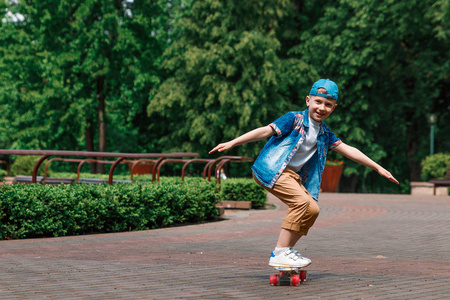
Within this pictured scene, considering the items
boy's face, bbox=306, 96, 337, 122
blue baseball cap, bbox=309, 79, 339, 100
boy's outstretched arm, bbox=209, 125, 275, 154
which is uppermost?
blue baseball cap, bbox=309, 79, 339, 100

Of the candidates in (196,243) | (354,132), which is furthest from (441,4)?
(196,243)

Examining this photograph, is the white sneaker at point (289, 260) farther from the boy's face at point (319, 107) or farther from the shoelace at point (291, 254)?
the boy's face at point (319, 107)

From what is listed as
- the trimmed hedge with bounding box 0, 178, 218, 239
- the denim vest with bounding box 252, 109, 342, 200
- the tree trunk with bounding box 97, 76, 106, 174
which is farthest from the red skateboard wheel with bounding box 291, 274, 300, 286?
the tree trunk with bounding box 97, 76, 106, 174

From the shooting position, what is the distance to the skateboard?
5039 millimetres

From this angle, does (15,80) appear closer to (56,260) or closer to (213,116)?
(213,116)

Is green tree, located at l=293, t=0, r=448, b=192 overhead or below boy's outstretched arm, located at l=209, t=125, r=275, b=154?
overhead

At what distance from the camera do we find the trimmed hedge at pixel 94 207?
26.4ft

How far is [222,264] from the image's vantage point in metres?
6.13

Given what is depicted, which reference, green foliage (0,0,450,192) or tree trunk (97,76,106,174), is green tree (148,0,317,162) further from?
tree trunk (97,76,106,174)

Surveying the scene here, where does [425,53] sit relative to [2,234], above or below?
above

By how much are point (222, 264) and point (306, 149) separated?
1548 millimetres

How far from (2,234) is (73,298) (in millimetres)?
3930

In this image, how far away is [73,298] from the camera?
14.4 ft

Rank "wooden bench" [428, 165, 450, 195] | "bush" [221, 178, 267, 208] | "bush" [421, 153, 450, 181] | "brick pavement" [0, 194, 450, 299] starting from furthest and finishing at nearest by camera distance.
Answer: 1. "bush" [421, 153, 450, 181]
2. "wooden bench" [428, 165, 450, 195]
3. "bush" [221, 178, 267, 208]
4. "brick pavement" [0, 194, 450, 299]
